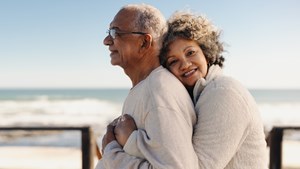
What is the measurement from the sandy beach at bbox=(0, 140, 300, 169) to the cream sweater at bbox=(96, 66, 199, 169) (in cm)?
989

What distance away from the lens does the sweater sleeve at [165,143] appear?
4.77 feet

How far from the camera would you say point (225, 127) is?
1537mm

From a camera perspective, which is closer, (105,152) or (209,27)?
(105,152)

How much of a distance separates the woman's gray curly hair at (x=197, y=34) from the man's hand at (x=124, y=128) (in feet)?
1.05

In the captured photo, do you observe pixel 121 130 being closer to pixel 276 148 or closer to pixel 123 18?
pixel 123 18

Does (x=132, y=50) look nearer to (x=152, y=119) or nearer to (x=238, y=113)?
(x=152, y=119)

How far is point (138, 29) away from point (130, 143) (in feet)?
1.71

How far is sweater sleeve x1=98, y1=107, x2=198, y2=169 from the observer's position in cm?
145

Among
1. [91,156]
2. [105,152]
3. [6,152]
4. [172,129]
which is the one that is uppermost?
[172,129]

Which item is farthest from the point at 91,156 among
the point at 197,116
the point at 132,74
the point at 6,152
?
the point at 6,152

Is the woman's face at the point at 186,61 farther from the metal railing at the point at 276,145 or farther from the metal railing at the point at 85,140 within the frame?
the metal railing at the point at 276,145

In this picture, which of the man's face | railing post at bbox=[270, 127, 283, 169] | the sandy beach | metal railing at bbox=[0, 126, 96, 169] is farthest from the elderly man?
the sandy beach

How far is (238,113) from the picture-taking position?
1.55 meters

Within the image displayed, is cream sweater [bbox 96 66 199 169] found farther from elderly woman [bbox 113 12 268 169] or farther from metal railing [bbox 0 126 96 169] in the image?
metal railing [bbox 0 126 96 169]
